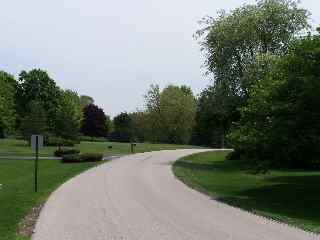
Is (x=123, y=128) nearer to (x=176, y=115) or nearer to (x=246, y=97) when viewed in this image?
(x=176, y=115)

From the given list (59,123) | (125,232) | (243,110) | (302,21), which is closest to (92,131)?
(59,123)

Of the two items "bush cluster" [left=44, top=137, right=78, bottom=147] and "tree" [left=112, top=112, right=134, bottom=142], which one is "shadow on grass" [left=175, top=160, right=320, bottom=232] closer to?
"bush cluster" [left=44, top=137, right=78, bottom=147]

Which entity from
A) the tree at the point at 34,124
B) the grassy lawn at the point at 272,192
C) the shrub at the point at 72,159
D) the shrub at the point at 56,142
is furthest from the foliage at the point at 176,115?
the grassy lawn at the point at 272,192

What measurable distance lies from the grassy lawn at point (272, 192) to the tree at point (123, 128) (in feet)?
267

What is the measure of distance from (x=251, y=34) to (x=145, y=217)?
31554mm

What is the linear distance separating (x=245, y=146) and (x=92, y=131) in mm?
100133

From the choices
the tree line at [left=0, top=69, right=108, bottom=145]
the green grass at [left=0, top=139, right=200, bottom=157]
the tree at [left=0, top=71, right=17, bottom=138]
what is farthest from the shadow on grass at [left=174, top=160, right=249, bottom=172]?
the tree at [left=0, top=71, right=17, bottom=138]

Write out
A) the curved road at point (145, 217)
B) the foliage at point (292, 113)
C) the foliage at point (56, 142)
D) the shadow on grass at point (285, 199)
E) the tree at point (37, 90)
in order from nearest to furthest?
1. the curved road at point (145, 217)
2. the shadow on grass at point (285, 199)
3. the foliage at point (292, 113)
4. the foliage at point (56, 142)
5. the tree at point (37, 90)

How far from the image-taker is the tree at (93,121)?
122 metres

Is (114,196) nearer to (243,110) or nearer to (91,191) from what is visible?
(91,191)

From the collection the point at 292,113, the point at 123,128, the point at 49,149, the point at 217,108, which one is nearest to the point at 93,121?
the point at 123,128

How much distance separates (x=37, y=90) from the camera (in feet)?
336

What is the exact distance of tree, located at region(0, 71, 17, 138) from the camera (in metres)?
87.7

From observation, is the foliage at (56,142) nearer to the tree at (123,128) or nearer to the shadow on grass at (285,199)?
the shadow on grass at (285,199)
